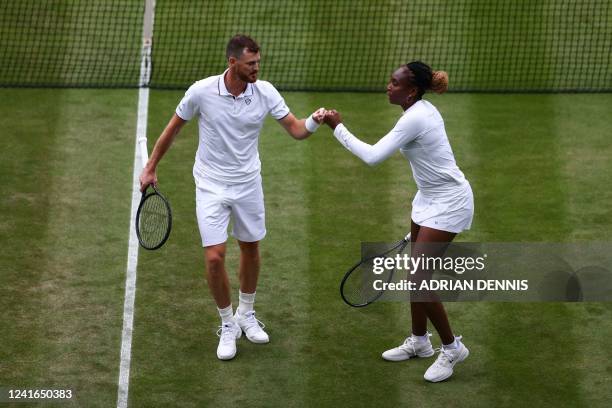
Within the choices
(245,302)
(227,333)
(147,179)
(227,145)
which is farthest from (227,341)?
(227,145)

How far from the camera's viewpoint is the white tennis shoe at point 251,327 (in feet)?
35.1

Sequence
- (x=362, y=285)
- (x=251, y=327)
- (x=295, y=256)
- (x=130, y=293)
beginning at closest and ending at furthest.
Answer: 1. (x=362, y=285)
2. (x=251, y=327)
3. (x=130, y=293)
4. (x=295, y=256)

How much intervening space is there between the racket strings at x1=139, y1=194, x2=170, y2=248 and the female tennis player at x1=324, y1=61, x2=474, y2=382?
1745 mm

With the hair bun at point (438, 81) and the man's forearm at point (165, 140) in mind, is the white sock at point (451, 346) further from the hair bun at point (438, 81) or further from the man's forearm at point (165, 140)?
the man's forearm at point (165, 140)

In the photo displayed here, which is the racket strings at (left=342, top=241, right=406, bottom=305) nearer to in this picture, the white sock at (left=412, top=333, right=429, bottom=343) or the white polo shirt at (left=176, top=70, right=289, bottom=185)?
the white sock at (left=412, top=333, right=429, bottom=343)

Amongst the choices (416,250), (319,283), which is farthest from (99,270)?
(416,250)

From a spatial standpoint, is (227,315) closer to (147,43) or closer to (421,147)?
(421,147)

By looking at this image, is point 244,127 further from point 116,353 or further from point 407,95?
point 116,353

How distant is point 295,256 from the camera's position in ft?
39.5

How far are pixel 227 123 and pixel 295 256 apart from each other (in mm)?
2331

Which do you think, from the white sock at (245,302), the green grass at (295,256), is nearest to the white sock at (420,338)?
the green grass at (295,256)

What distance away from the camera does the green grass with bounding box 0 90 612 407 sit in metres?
10.1

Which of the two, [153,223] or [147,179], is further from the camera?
[153,223]

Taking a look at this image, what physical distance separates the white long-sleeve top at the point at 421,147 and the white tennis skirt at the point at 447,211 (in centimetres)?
5
